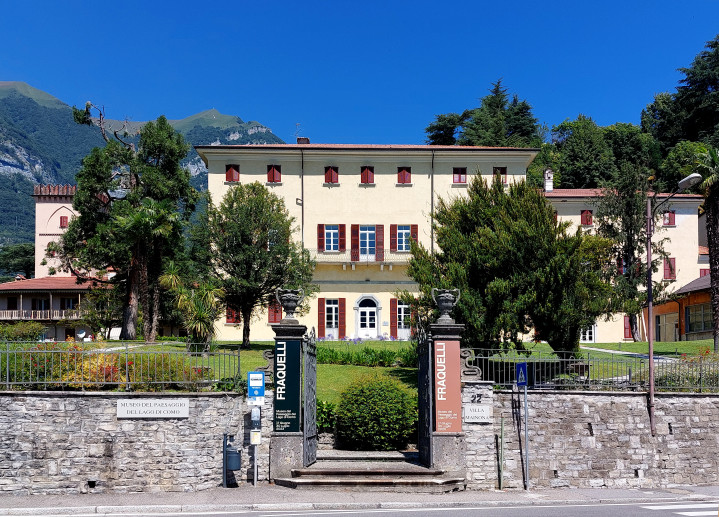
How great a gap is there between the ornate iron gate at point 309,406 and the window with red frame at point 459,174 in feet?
92.8

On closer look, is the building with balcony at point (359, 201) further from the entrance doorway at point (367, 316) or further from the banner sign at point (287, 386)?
the banner sign at point (287, 386)

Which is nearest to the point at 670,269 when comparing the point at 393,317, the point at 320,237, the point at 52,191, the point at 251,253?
the point at 393,317

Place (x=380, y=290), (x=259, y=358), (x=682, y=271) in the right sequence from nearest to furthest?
(x=259, y=358) → (x=380, y=290) → (x=682, y=271)

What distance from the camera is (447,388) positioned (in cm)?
1634

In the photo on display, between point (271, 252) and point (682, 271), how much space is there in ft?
98.3

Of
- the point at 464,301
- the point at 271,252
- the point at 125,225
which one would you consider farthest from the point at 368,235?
the point at 464,301

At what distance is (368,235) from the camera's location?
4338 cm

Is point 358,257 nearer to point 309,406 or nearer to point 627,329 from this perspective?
point 627,329

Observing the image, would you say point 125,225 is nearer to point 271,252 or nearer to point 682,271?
point 271,252

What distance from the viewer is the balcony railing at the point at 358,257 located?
42.6 m

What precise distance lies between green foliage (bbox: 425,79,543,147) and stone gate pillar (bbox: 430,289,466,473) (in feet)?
146

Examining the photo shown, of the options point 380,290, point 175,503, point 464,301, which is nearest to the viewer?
point 175,503

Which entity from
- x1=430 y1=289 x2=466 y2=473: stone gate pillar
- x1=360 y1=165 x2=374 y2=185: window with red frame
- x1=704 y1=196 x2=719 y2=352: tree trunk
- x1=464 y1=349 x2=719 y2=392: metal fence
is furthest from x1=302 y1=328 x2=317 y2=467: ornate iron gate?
x1=360 y1=165 x2=374 y2=185: window with red frame

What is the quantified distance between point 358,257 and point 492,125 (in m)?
25.0
